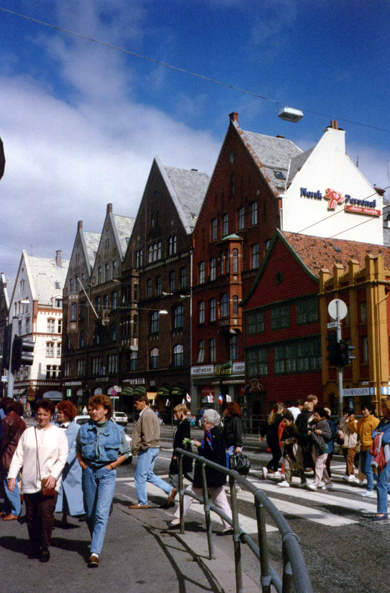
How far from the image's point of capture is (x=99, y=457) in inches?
273

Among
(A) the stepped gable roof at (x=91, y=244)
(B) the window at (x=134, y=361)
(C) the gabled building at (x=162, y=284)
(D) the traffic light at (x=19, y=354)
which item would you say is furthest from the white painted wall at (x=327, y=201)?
(A) the stepped gable roof at (x=91, y=244)

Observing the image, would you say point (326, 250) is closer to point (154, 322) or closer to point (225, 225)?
point (225, 225)

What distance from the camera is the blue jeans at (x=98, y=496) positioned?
22.2 feet

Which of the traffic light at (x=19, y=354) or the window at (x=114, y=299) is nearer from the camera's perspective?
the traffic light at (x=19, y=354)

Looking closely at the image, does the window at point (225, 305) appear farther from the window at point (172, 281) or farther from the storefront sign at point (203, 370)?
the window at point (172, 281)

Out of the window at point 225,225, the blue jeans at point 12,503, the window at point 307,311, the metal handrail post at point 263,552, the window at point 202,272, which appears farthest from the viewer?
the window at point 202,272

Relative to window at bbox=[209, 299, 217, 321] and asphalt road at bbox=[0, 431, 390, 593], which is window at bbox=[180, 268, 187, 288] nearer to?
window at bbox=[209, 299, 217, 321]

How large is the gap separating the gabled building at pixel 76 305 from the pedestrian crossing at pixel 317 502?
188 feet

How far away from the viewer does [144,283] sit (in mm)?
59438

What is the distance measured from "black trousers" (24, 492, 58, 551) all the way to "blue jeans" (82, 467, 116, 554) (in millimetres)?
385

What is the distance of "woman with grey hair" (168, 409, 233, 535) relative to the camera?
A: 7.98 m

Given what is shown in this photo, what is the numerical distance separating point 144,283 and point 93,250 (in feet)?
58.3

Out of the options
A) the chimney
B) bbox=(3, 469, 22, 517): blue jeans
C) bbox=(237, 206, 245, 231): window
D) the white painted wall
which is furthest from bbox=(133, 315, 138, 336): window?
bbox=(3, 469, 22, 517): blue jeans

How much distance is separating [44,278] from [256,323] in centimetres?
5298
